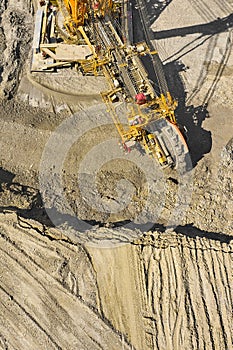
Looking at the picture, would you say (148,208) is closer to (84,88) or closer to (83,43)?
(84,88)

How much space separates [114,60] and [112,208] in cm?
472

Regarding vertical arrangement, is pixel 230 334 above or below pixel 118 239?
below

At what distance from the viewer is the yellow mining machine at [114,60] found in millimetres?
11930

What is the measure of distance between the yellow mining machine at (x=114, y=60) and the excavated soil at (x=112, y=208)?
0.68 m

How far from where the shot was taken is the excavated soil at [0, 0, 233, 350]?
8.92m

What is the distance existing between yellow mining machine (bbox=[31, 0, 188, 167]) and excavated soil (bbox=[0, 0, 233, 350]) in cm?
68

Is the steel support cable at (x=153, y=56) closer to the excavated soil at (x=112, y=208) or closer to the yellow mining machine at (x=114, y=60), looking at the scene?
the yellow mining machine at (x=114, y=60)

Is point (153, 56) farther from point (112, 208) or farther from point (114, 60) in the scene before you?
point (112, 208)

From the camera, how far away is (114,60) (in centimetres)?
1285

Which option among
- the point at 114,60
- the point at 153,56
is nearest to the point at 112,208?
the point at 114,60

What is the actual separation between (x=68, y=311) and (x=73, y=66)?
8460mm

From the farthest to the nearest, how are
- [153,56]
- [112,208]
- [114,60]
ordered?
[153,56] → [114,60] → [112,208]

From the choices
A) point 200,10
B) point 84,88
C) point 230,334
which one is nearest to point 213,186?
point 230,334

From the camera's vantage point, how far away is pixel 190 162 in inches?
493
